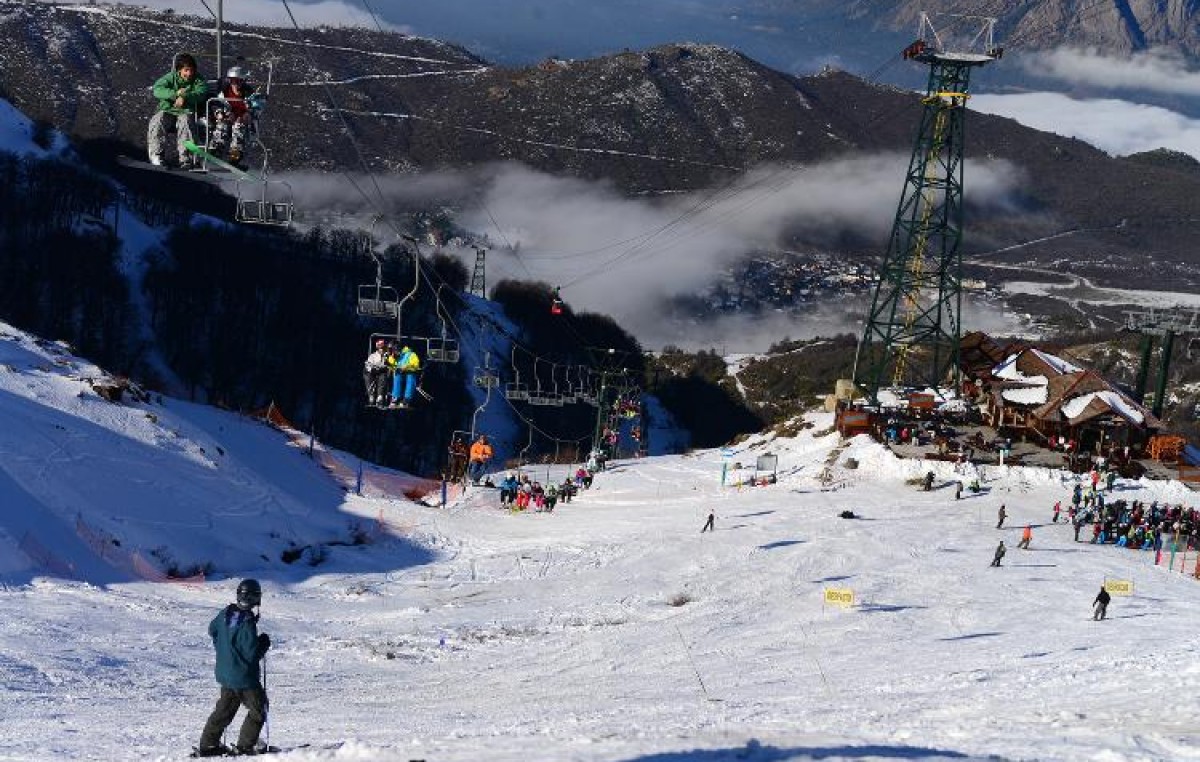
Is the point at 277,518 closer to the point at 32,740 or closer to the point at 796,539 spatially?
the point at 796,539

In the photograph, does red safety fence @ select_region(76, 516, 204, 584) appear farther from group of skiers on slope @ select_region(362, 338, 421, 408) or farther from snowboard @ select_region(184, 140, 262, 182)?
snowboard @ select_region(184, 140, 262, 182)

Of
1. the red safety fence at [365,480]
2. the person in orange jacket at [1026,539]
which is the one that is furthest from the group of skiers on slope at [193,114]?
the red safety fence at [365,480]

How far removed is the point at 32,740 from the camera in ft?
51.4

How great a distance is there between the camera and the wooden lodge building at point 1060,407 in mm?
56875

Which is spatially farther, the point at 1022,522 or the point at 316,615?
the point at 1022,522

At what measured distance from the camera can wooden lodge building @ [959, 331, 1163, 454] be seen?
5688 cm

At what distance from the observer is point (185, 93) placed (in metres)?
20.7

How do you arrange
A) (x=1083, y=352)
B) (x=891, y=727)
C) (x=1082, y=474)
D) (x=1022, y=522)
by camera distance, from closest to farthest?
(x=891, y=727) → (x=1022, y=522) → (x=1082, y=474) → (x=1083, y=352)

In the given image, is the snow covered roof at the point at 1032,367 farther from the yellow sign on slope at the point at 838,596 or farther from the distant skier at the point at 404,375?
the distant skier at the point at 404,375

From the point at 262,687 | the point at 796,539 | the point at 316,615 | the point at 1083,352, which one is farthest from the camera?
the point at 1083,352

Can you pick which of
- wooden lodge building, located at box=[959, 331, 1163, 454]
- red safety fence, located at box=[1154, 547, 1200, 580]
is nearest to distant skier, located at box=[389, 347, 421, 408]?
red safety fence, located at box=[1154, 547, 1200, 580]

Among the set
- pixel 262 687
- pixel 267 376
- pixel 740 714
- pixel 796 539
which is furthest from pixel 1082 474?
pixel 267 376

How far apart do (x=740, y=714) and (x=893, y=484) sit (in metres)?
35.3

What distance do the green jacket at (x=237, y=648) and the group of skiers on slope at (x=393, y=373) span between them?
17.5 metres
